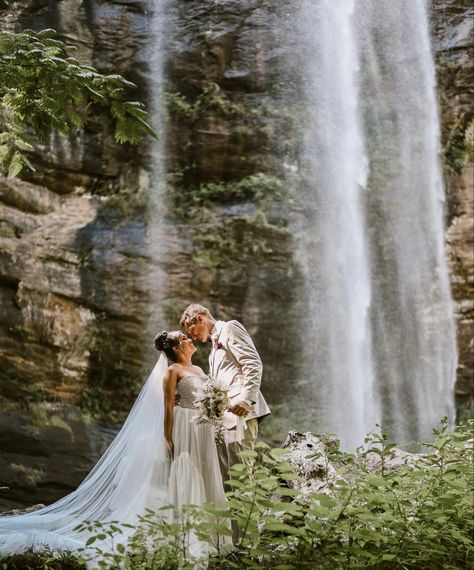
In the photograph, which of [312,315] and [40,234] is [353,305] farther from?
[40,234]

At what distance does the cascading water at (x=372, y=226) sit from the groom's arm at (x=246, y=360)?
6.26 metres

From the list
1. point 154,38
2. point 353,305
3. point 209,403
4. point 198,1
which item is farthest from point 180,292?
point 209,403

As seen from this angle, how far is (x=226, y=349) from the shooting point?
418cm

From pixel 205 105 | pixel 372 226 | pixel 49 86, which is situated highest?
pixel 205 105

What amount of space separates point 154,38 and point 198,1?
1.14 metres

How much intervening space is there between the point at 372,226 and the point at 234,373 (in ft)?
25.9

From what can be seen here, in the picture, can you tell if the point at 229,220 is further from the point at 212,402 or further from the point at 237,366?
the point at 212,402

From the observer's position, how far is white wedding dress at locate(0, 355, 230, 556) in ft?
12.2

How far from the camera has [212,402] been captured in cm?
363

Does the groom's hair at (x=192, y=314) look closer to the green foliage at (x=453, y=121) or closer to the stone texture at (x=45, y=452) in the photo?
the stone texture at (x=45, y=452)

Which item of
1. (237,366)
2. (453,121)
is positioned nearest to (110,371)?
(237,366)

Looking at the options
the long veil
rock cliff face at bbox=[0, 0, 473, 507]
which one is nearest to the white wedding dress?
the long veil

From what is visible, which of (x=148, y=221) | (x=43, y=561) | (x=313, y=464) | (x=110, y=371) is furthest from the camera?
(x=148, y=221)

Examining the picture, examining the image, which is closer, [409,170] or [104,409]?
[104,409]
